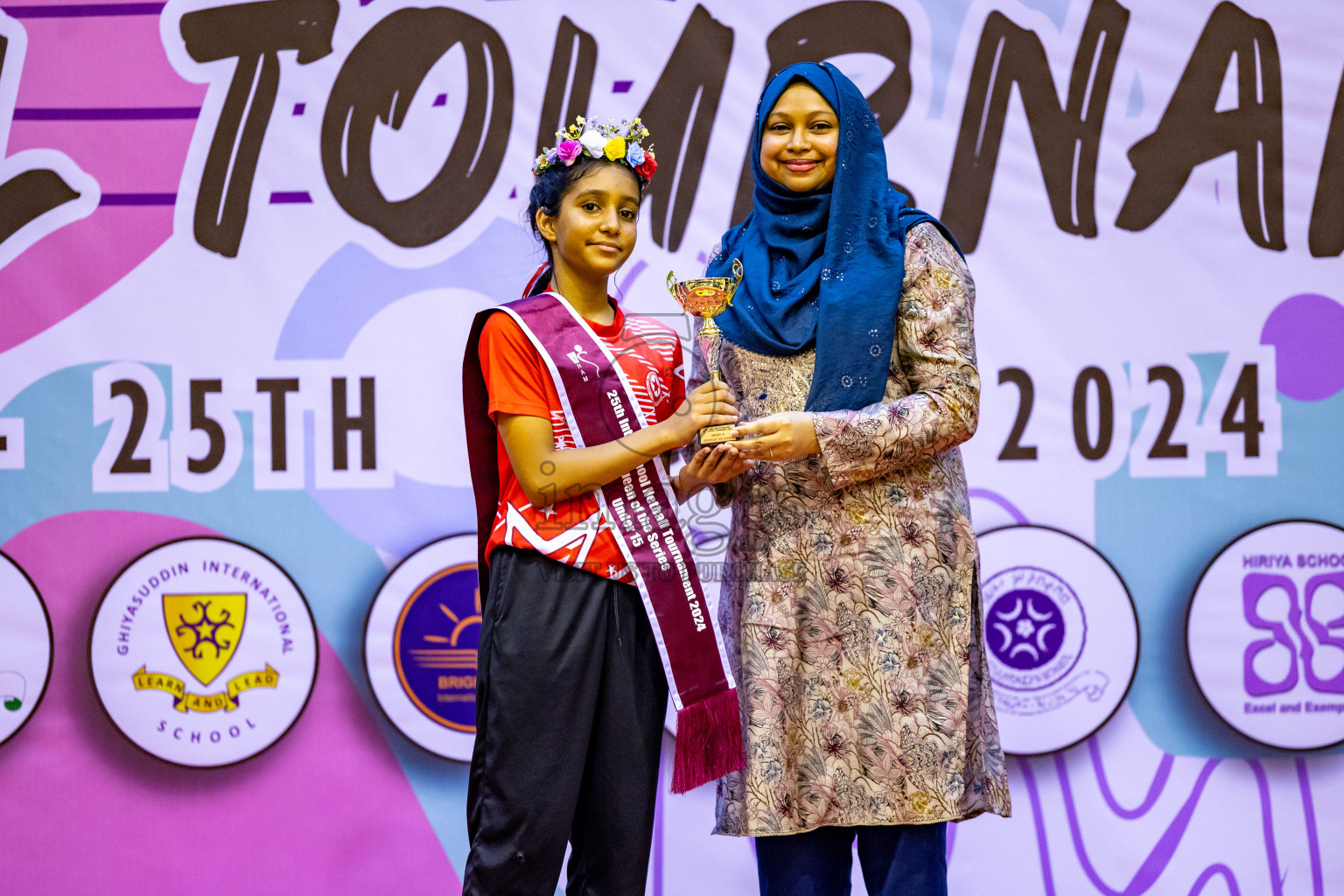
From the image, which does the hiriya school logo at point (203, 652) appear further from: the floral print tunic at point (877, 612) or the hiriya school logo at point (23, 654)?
the floral print tunic at point (877, 612)

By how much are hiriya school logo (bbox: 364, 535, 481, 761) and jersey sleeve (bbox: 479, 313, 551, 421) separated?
1118mm

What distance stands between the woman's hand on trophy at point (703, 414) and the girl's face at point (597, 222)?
253 mm

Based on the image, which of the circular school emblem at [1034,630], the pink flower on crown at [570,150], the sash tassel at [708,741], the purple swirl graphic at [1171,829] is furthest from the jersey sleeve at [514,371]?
the purple swirl graphic at [1171,829]

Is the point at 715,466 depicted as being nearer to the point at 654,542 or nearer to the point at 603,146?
the point at 654,542

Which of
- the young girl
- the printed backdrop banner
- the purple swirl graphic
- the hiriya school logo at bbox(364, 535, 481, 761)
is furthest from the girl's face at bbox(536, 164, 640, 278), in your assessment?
the purple swirl graphic

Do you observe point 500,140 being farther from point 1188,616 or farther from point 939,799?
point 1188,616

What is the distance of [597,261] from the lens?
1.60m

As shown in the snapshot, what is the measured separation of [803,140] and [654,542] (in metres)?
0.68

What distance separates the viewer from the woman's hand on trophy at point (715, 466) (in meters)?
1.54

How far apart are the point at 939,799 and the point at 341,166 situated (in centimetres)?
203

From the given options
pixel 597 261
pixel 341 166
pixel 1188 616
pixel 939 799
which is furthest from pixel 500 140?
pixel 1188 616

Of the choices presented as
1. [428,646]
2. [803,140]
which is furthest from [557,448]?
[428,646]

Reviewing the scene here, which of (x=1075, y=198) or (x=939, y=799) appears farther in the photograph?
(x=1075, y=198)

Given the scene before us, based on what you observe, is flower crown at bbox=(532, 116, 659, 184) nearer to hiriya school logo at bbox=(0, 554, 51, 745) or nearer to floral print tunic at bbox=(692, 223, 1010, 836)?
floral print tunic at bbox=(692, 223, 1010, 836)
